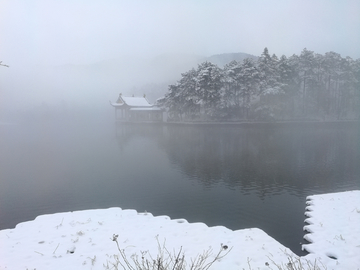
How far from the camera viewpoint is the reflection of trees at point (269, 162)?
1082 centimetres

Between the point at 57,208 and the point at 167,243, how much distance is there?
4184 millimetres

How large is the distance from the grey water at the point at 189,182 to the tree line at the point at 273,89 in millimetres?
18217

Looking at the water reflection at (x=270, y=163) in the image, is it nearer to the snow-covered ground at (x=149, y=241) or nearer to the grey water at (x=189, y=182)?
the grey water at (x=189, y=182)

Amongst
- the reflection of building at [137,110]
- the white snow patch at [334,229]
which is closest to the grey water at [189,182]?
the white snow patch at [334,229]

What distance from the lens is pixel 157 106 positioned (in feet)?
142

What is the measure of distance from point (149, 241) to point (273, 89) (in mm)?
32238

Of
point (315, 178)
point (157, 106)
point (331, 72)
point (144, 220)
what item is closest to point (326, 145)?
point (315, 178)

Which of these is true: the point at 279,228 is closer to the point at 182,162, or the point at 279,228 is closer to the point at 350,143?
the point at 182,162

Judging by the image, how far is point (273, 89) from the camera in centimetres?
3444

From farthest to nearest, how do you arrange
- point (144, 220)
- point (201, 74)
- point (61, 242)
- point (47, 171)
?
point (201, 74), point (47, 171), point (144, 220), point (61, 242)

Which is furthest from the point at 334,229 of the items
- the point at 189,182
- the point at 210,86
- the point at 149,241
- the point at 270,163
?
the point at 210,86

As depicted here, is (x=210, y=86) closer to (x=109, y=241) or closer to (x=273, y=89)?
(x=273, y=89)

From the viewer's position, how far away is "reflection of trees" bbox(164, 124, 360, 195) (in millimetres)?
10820

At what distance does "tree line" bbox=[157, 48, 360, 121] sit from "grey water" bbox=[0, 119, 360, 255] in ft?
59.8
